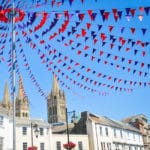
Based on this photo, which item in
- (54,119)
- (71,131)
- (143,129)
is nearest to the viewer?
(71,131)

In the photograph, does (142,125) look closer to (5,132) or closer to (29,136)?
(29,136)

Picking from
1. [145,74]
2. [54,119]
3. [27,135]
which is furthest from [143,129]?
[54,119]

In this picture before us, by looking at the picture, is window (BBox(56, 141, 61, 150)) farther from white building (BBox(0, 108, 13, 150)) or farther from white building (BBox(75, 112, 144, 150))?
white building (BBox(0, 108, 13, 150))

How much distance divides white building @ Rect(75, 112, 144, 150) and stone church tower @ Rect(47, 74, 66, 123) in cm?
8001

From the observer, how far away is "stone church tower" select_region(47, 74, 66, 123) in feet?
479

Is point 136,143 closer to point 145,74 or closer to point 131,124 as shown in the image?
point 131,124

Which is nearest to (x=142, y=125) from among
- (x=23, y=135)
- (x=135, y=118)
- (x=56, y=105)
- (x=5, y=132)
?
(x=135, y=118)

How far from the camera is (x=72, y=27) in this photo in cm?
1443

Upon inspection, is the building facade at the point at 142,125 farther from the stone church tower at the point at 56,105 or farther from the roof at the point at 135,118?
the stone church tower at the point at 56,105

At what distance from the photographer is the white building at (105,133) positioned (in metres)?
56.6

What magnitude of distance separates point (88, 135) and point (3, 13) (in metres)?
45.8

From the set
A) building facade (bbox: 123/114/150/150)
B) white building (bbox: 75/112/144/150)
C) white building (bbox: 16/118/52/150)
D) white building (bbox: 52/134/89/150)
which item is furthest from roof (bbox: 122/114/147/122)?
white building (bbox: 16/118/52/150)

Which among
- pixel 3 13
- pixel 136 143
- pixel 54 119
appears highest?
pixel 54 119

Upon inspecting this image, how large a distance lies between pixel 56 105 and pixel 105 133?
89.8m
